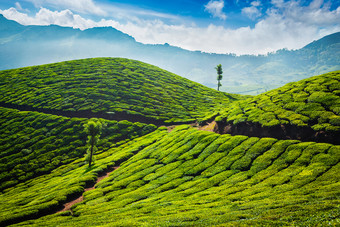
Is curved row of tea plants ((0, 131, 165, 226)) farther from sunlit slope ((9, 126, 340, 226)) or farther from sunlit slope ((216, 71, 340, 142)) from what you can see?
sunlit slope ((216, 71, 340, 142))

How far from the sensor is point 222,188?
103 feet

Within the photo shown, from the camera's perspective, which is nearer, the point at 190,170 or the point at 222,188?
the point at 222,188

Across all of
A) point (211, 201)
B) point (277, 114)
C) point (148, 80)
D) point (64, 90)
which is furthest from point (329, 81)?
point (64, 90)

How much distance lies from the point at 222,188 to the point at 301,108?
2797 centimetres

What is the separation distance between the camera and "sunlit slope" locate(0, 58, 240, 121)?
111 meters

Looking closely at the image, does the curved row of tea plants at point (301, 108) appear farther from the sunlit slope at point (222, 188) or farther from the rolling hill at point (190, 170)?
the sunlit slope at point (222, 188)

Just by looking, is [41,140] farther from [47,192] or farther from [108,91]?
[108,91]

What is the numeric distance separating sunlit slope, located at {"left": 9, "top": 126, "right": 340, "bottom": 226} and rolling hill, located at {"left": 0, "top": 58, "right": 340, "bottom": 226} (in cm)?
17

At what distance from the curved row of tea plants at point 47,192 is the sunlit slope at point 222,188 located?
372 cm

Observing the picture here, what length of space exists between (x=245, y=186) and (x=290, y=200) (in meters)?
9.38

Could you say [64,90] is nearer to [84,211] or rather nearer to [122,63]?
[122,63]

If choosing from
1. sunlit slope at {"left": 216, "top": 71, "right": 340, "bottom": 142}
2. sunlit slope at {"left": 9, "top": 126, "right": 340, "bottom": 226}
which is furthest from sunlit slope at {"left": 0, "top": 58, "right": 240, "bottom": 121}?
sunlit slope at {"left": 9, "top": 126, "right": 340, "bottom": 226}

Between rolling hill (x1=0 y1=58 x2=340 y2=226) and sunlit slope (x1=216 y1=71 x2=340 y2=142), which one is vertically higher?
sunlit slope (x1=216 y1=71 x2=340 y2=142)

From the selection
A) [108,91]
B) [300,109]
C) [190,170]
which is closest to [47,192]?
[190,170]
